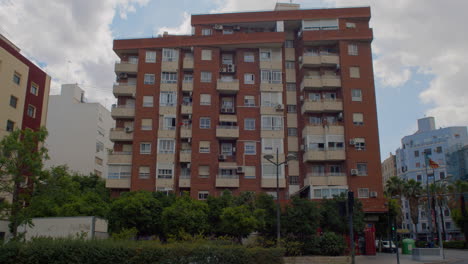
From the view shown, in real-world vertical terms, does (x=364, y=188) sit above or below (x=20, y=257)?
above

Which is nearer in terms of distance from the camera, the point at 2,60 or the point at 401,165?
the point at 2,60

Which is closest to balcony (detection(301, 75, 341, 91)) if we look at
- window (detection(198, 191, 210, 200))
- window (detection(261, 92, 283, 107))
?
window (detection(261, 92, 283, 107))

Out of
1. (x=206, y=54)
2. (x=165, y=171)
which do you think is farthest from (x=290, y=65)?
(x=165, y=171)

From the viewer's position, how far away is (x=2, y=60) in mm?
37844

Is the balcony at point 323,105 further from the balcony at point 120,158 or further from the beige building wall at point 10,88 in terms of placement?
the beige building wall at point 10,88

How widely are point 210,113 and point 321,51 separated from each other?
14.6 m

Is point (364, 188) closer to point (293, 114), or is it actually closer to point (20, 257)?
A: point (293, 114)

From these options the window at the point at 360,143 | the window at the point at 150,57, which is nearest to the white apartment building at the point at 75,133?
the window at the point at 150,57

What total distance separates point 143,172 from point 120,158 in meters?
3.20

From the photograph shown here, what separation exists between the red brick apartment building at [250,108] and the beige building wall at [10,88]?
10296 mm

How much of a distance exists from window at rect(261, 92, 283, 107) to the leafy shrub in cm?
1749

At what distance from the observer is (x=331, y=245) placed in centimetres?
3434

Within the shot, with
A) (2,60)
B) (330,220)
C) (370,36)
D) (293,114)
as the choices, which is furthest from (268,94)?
(2,60)

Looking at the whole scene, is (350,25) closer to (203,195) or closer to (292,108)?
(292,108)
